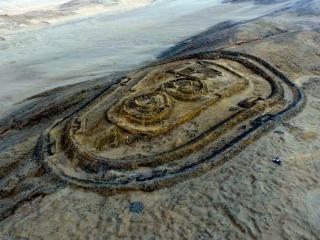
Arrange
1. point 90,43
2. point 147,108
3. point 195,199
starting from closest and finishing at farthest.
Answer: point 195,199 < point 147,108 < point 90,43

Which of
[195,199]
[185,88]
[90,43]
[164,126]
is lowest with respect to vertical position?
[90,43]

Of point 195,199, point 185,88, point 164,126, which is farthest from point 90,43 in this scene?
point 195,199

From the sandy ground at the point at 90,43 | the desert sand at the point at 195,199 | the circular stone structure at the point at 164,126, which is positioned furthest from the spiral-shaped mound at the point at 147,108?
the sandy ground at the point at 90,43

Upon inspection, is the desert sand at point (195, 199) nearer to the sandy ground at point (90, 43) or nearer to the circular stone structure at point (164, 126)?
the circular stone structure at point (164, 126)

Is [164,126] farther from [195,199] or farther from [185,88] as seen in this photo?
[195,199]

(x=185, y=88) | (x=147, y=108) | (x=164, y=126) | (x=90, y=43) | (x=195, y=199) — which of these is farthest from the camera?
(x=90, y=43)

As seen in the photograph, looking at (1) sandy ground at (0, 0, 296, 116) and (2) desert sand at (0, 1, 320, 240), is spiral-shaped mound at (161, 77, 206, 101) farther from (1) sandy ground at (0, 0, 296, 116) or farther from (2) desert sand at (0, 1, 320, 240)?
(1) sandy ground at (0, 0, 296, 116)
